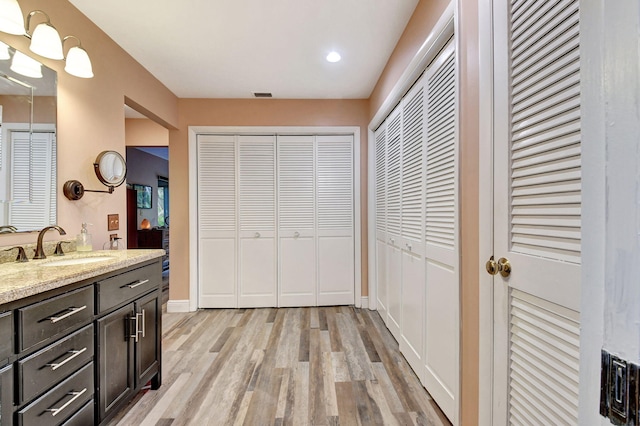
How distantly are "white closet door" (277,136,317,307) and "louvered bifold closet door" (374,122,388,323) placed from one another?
788 millimetres

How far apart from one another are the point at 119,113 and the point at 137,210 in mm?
3863

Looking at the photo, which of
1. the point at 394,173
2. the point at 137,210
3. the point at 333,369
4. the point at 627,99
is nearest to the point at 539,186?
the point at 627,99

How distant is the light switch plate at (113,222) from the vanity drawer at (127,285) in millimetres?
719

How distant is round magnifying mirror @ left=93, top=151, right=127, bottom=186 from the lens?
6.84 ft

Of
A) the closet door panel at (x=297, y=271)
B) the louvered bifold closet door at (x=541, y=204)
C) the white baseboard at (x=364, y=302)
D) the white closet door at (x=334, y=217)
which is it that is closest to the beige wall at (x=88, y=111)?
the closet door panel at (x=297, y=271)

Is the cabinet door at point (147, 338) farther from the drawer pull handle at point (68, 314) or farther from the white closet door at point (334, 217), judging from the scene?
the white closet door at point (334, 217)

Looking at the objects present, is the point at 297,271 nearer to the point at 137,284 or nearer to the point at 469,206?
the point at 137,284

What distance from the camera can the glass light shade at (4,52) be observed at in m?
1.49

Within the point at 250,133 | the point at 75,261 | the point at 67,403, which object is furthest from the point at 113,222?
the point at 250,133

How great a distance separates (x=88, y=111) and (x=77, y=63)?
0.39 meters

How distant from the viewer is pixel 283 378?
2012 mm

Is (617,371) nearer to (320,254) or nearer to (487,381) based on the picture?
(487,381)

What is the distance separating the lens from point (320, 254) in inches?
137

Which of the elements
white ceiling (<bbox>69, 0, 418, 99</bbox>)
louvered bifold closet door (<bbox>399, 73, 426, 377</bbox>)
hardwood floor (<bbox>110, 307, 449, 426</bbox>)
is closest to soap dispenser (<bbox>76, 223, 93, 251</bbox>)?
hardwood floor (<bbox>110, 307, 449, 426</bbox>)
